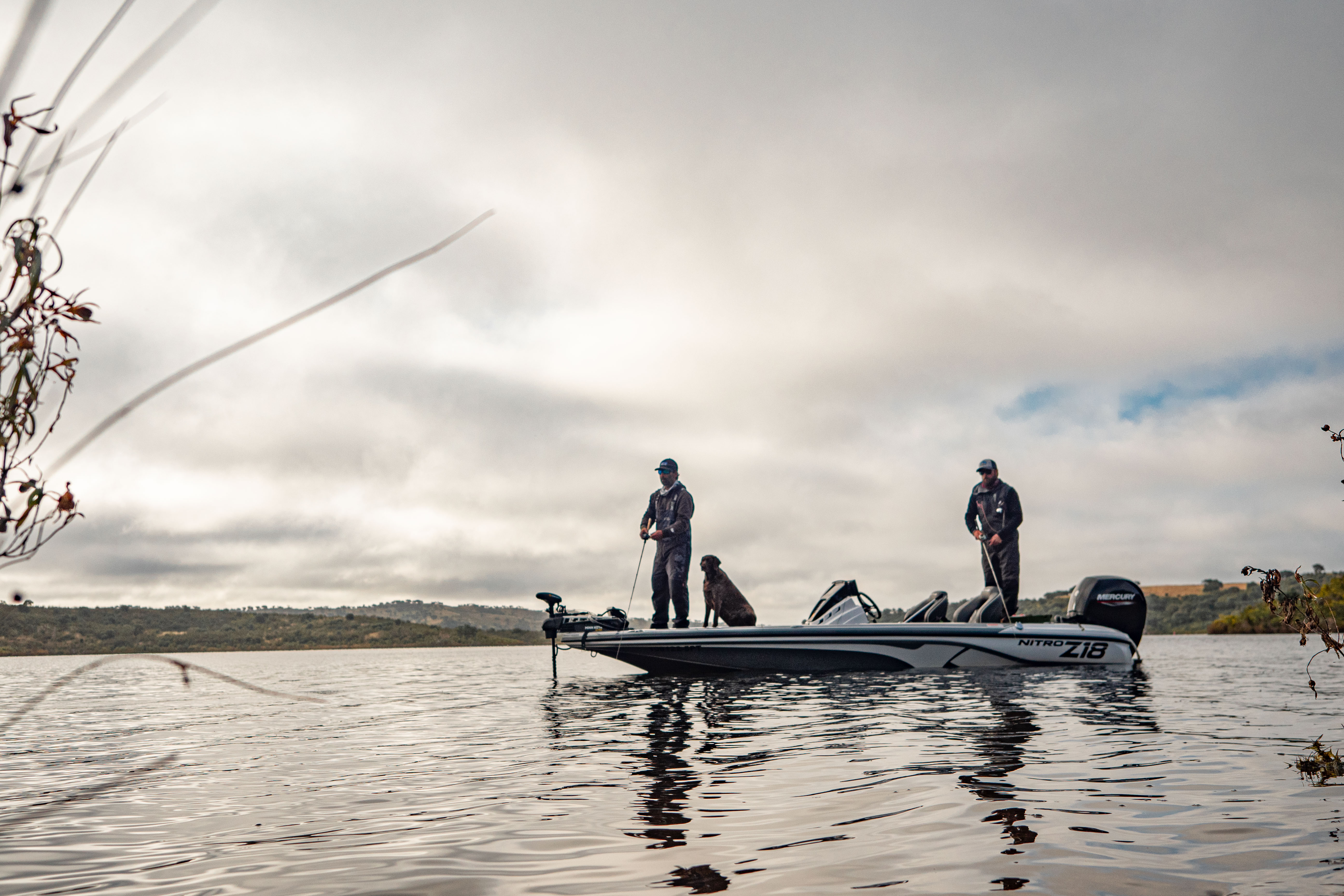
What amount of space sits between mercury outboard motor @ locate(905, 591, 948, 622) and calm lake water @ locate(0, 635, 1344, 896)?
4.00 m

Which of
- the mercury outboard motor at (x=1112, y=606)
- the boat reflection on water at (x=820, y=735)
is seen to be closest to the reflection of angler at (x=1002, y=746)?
the boat reflection on water at (x=820, y=735)

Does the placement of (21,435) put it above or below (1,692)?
above

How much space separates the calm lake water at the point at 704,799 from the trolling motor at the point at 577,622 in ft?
12.1

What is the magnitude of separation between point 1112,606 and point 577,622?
8.57 meters

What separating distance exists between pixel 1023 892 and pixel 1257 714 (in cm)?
639

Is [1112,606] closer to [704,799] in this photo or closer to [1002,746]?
[1002,746]

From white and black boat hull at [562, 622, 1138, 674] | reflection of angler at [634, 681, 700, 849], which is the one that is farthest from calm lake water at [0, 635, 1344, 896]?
white and black boat hull at [562, 622, 1138, 674]

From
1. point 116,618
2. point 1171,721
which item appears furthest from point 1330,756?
point 116,618

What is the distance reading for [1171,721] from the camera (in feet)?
24.5

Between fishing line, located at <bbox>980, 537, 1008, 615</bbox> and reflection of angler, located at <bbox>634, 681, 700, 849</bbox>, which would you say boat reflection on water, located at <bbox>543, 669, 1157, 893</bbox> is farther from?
fishing line, located at <bbox>980, 537, 1008, 615</bbox>

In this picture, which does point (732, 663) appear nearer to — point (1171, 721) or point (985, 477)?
point (985, 477)

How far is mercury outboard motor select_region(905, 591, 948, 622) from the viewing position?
14.1m

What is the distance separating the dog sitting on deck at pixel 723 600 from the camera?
1394 cm

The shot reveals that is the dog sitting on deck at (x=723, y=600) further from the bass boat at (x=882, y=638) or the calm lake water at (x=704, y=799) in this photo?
A: the calm lake water at (x=704, y=799)
